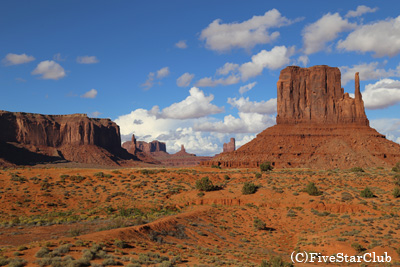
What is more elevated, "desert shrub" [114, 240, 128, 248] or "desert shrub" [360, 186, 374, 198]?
"desert shrub" [360, 186, 374, 198]

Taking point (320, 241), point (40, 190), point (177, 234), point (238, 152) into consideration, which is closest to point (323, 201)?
point (320, 241)

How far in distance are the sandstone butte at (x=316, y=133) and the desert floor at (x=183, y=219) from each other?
5146 centimetres

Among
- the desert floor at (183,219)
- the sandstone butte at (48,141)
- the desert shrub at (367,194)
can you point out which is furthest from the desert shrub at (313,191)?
the sandstone butte at (48,141)

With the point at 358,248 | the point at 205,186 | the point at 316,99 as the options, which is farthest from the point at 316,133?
the point at 358,248

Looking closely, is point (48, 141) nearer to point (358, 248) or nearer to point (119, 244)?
point (119, 244)

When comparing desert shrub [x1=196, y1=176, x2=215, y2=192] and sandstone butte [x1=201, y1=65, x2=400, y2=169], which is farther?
sandstone butte [x1=201, y1=65, x2=400, y2=169]

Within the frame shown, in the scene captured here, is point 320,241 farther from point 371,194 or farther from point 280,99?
point 280,99

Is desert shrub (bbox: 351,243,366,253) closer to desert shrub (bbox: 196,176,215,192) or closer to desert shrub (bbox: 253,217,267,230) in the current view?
desert shrub (bbox: 253,217,267,230)

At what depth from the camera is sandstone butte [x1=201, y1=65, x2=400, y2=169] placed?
105375 mm

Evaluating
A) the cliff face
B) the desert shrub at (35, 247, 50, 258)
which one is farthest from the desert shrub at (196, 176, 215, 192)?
the cliff face

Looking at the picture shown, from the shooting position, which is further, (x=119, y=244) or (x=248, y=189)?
(x=248, y=189)

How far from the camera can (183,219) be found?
32719 millimetres

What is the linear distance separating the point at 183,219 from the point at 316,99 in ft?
353

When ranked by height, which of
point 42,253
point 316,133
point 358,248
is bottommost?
point 358,248
